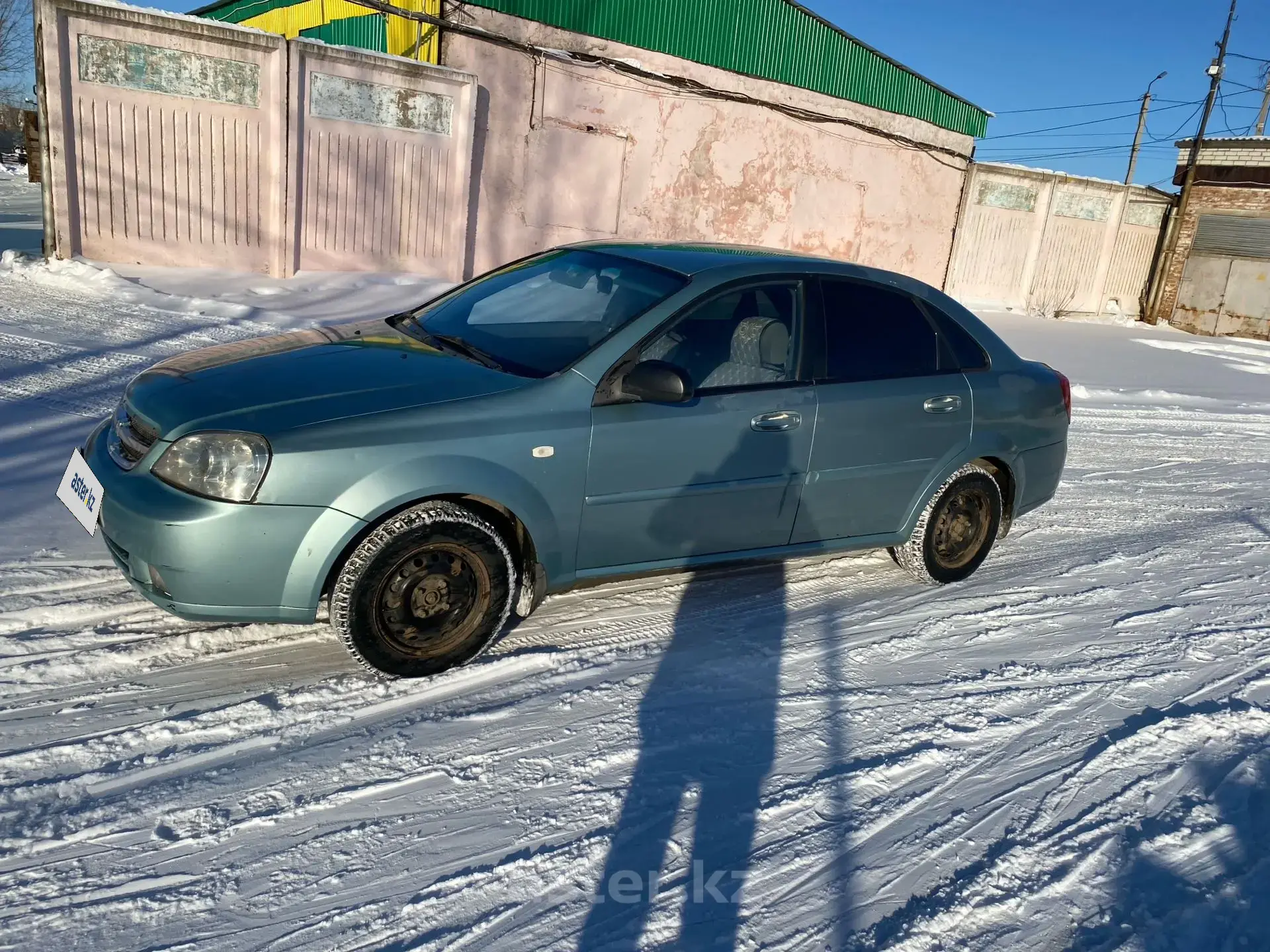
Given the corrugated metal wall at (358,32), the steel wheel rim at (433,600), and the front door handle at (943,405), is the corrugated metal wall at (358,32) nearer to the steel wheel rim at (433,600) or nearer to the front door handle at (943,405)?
the front door handle at (943,405)

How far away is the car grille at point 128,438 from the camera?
3459mm

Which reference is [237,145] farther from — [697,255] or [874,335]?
[874,335]

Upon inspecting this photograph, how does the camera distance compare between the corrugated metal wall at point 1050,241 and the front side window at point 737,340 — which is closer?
the front side window at point 737,340

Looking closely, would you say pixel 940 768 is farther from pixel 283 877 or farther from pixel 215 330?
pixel 215 330

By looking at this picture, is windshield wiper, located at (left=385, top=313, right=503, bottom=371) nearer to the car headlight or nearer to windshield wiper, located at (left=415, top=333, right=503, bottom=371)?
windshield wiper, located at (left=415, top=333, right=503, bottom=371)

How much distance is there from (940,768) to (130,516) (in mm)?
2865

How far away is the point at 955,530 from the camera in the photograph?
5.16m

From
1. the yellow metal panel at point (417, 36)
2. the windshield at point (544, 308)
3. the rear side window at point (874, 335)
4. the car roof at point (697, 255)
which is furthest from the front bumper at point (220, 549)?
the yellow metal panel at point (417, 36)

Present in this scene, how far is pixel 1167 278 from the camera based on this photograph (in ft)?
75.5

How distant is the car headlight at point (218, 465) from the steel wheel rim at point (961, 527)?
3279 mm

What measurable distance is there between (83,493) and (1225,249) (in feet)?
81.0

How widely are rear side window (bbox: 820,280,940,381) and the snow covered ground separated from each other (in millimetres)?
1133

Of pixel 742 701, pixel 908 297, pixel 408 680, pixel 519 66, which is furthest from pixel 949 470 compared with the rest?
pixel 519 66

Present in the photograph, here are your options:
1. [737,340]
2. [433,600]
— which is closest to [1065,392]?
[737,340]
